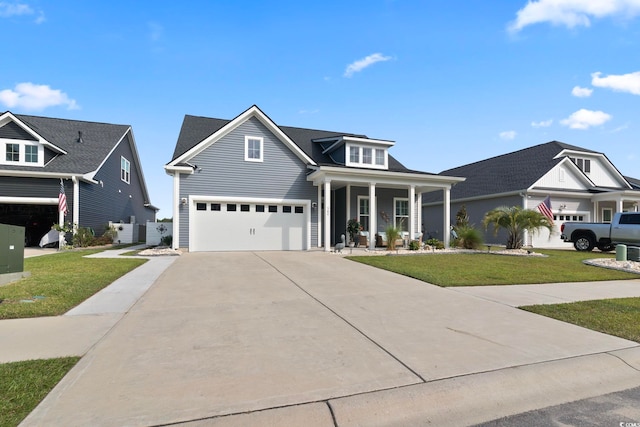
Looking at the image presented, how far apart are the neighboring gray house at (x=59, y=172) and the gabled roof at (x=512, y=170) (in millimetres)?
23680

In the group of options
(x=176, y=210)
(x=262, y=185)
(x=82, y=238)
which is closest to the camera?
(x=176, y=210)

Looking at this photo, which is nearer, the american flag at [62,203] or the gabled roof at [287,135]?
the american flag at [62,203]

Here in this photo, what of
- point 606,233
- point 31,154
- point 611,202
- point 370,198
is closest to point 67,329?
point 370,198

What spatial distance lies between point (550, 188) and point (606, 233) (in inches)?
234

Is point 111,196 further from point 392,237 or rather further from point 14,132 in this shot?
point 392,237

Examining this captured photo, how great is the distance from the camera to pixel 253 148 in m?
16.9

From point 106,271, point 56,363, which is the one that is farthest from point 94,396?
point 106,271

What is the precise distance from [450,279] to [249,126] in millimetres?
12057

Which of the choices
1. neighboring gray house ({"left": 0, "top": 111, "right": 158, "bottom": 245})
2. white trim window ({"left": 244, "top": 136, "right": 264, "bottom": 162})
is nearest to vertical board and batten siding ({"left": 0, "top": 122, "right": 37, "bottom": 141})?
neighboring gray house ({"left": 0, "top": 111, "right": 158, "bottom": 245})

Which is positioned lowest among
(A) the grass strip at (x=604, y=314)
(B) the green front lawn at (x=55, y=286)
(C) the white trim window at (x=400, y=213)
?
(A) the grass strip at (x=604, y=314)

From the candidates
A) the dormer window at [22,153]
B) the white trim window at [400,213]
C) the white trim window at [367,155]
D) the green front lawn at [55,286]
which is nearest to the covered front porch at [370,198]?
the white trim window at [400,213]

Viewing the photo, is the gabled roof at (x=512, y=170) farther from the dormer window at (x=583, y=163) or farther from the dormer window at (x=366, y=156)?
the dormer window at (x=366, y=156)

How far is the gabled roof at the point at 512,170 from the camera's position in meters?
22.9

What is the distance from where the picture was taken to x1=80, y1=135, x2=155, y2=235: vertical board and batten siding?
19.2 m
